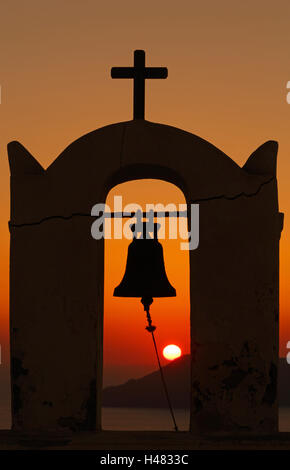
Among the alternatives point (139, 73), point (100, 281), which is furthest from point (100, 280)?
point (139, 73)

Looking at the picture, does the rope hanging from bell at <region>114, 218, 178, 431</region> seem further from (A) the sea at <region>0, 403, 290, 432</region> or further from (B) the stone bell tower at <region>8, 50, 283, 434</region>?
(A) the sea at <region>0, 403, 290, 432</region>

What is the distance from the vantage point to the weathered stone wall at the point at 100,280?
644 centimetres

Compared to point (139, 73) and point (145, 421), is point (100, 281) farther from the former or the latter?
point (145, 421)

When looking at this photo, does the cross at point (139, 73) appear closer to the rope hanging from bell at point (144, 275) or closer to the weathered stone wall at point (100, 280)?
the weathered stone wall at point (100, 280)

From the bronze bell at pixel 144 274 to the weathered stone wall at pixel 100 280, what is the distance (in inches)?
18.3

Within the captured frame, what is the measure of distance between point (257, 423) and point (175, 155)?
2.21m

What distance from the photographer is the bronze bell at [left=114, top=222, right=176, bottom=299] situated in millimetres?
7117

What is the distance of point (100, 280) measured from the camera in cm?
673

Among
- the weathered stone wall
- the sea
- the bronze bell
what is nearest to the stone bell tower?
the weathered stone wall

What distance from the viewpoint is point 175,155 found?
21.9 feet

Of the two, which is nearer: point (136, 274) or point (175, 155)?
point (175, 155)

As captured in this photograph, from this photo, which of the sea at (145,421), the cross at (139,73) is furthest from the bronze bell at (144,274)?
the sea at (145,421)
